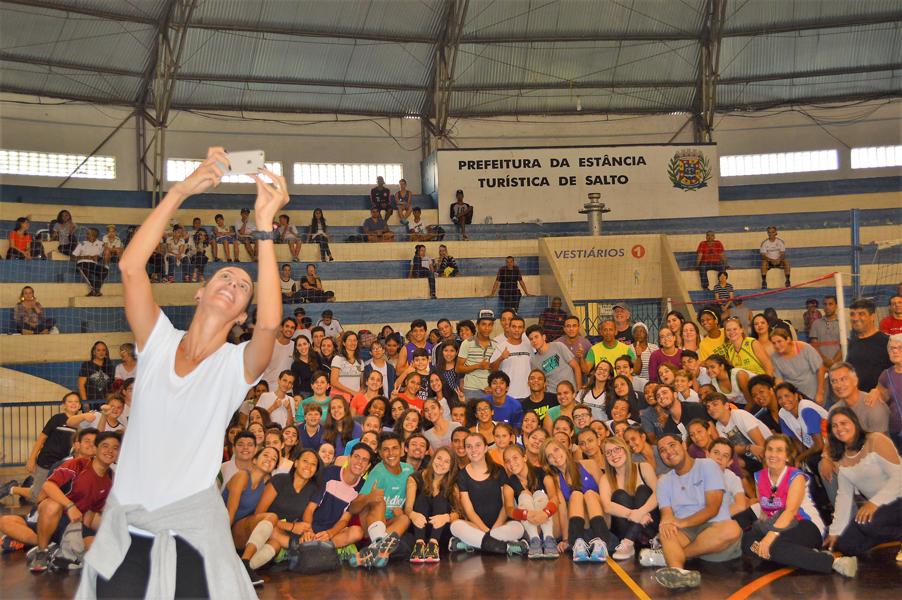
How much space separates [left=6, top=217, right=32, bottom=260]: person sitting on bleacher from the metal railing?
4670 millimetres

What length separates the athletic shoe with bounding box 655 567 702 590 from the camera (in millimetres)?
5145

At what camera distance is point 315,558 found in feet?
19.3

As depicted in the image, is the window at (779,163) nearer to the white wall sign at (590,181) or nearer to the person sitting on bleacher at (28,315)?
the white wall sign at (590,181)

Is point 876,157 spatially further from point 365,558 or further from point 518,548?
point 365,558

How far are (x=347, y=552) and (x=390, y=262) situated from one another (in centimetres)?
967

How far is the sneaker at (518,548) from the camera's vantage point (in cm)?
624

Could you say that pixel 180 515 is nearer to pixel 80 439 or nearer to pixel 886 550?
pixel 80 439

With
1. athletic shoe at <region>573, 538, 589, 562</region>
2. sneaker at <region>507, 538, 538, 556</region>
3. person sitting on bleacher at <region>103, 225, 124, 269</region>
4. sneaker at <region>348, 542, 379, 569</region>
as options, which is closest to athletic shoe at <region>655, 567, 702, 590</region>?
athletic shoe at <region>573, 538, 589, 562</region>

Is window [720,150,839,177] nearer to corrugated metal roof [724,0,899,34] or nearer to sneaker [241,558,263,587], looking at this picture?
corrugated metal roof [724,0,899,34]

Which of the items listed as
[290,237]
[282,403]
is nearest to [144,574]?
[282,403]

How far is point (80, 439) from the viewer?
6734 millimetres

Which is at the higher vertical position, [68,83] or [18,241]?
[68,83]

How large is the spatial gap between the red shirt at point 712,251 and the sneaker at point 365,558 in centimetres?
1093

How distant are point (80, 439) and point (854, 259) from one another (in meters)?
8.48
